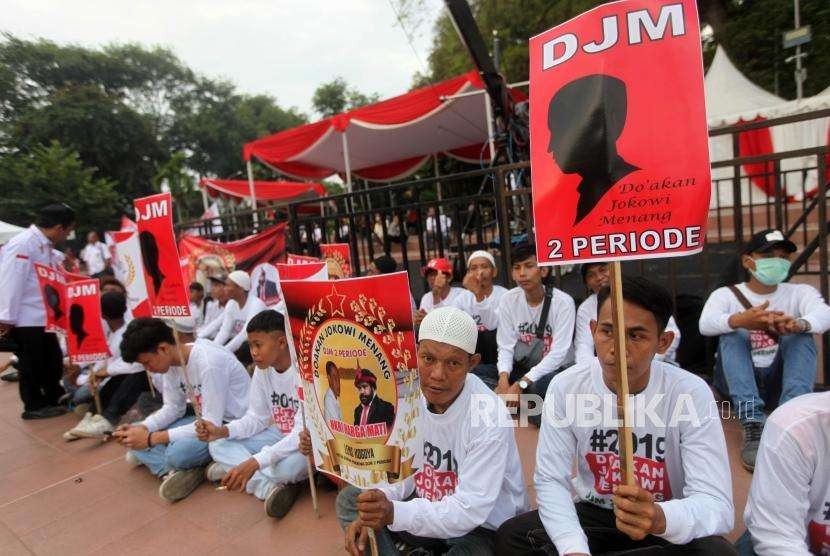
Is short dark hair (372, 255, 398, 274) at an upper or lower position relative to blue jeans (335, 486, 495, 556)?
upper

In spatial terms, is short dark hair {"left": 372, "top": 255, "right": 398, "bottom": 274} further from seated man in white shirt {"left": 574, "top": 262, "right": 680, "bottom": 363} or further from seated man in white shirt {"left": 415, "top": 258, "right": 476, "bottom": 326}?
seated man in white shirt {"left": 574, "top": 262, "right": 680, "bottom": 363}

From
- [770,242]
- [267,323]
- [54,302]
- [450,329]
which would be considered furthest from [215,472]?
[770,242]

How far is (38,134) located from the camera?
2675cm

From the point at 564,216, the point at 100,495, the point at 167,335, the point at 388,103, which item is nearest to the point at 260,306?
the point at 167,335

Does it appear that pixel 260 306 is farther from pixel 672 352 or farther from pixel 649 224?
pixel 649 224

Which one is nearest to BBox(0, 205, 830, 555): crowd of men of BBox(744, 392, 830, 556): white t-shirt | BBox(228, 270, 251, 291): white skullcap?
BBox(744, 392, 830, 556): white t-shirt

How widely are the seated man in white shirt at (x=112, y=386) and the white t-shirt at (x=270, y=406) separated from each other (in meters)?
2.01

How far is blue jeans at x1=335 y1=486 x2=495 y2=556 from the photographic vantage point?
6.80 feet

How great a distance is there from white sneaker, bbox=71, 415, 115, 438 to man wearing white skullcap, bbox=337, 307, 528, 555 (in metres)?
3.60

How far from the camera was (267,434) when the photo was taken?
11.4 ft

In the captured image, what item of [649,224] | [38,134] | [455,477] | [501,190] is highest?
[38,134]

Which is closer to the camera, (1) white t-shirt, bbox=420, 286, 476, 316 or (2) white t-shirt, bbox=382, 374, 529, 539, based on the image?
(2) white t-shirt, bbox=382, 374, 529, 539

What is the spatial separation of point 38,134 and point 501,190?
1233 inches

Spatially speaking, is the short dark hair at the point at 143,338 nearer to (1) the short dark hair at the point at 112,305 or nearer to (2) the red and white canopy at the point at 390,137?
(1) the short dark hair at the point at 112,305
